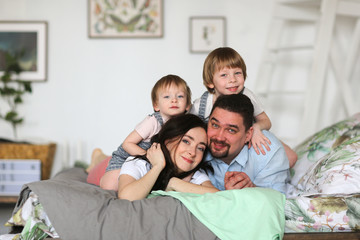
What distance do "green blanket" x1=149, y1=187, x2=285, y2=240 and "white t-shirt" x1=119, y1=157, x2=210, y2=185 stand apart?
32cm

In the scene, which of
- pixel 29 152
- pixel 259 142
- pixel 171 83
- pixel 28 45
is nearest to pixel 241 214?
pixel 259 142

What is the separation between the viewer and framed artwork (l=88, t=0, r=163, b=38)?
4.40 meters

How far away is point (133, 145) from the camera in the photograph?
2123mm

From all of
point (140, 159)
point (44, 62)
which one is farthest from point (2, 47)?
point (140, 159)

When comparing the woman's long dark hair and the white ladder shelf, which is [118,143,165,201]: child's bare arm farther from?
the white ladder shelf

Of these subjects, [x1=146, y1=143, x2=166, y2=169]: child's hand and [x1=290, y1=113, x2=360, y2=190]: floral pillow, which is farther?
[x1=290, y1=113, x2=360, y2=190]: floral pillow

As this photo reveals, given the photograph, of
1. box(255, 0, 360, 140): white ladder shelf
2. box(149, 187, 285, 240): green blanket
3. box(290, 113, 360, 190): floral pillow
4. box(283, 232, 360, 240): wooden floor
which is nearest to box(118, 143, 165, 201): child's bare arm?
box(149, 187, 285, 240): green blanket

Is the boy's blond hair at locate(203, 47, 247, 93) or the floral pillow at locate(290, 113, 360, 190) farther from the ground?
the boy's blond hair at locate(203, 47, 247, 93)

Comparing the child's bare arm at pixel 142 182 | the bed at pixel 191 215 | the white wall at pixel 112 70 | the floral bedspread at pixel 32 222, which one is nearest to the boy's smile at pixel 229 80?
the child's bare arm at pixel 142 182

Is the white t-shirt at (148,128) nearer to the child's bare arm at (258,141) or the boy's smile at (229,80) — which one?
the boy's smile at (229,80)

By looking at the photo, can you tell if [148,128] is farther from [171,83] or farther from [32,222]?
[32,222]

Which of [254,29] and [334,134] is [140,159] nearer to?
[334,134]

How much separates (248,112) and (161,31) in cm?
256

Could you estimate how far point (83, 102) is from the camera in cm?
445
